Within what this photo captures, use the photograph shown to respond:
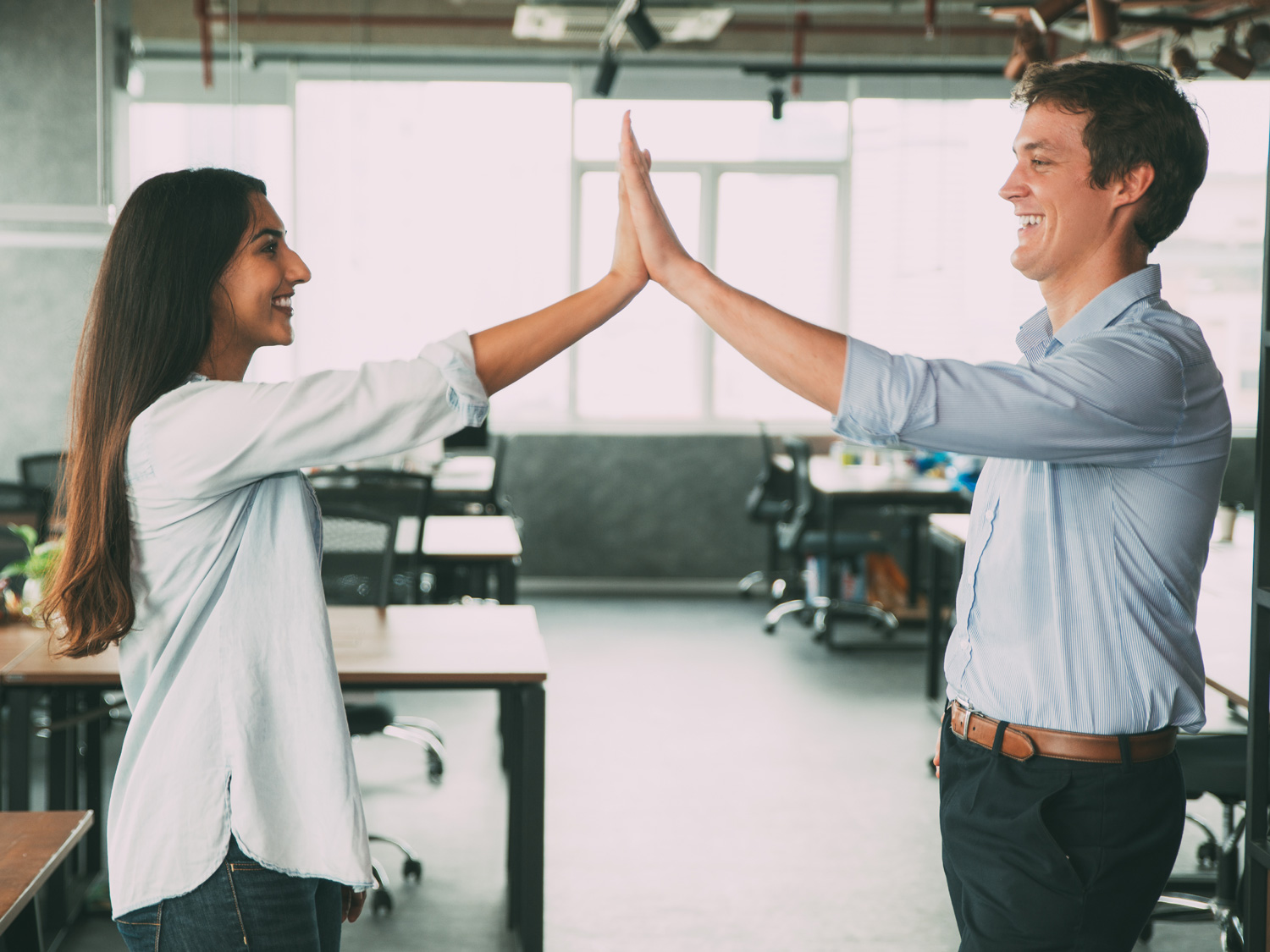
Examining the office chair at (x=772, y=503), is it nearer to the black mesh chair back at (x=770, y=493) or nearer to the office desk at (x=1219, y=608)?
the black mesh chair back at (x=770, y=493)

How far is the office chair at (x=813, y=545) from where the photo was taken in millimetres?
6176

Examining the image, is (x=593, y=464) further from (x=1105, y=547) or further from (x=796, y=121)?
(x=1105, y=547)

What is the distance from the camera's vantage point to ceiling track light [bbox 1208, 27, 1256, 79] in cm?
515

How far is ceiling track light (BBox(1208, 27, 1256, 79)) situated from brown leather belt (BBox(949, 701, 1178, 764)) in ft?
Answer: 15.4

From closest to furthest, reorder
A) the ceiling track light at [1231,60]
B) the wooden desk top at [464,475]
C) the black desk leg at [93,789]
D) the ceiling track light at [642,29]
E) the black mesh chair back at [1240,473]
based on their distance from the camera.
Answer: the black desk leg at [93,789]
the ceiling track light at [1231,60]
the ceiling track light at [642,29]
the wooden desk top at [464,475]
the black mesh chair back at [1240,473]

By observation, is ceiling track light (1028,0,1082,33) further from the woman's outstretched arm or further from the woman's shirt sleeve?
the woman's shirt sleeve

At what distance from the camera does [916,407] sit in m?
1.19

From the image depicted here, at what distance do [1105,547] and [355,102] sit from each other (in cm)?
685

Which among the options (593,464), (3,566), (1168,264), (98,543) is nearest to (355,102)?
(593,464)

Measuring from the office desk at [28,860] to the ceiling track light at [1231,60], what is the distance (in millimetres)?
5301

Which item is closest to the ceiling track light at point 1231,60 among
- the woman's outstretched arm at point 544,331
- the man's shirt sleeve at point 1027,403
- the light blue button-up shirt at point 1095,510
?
the light blue button-up shirt at point 1095,510

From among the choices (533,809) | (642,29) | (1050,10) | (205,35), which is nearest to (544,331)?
(533,809)

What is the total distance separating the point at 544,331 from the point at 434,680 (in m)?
1.53

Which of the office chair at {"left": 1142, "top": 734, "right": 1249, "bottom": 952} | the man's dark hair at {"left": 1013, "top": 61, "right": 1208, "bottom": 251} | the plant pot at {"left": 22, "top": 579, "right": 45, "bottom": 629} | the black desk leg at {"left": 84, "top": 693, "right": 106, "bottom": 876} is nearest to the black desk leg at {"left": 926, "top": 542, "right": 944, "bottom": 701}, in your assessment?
the office chair at {"left": 1142, "top": 734, "right": 1249, "bottom": 952}
